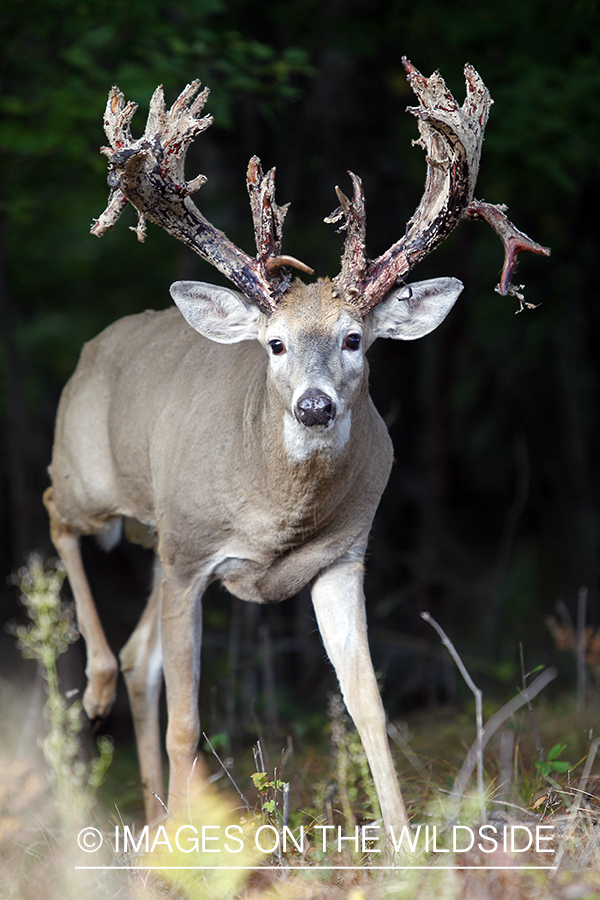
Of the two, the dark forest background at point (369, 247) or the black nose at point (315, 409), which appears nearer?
the black nose at point (315, 409)

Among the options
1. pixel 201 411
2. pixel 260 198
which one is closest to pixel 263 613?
pixel 201 411

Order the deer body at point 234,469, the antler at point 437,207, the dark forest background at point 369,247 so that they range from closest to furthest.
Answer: the antler at point 437,207
the deer body at point 234,469
the dark forest background at point 369,247

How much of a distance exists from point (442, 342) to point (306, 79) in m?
2.90

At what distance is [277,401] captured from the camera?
441 cm

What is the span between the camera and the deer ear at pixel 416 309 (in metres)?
4.60

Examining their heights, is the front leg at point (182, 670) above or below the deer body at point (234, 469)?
below

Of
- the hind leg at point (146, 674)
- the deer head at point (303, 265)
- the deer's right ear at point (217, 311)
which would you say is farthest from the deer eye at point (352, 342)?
the hind leg at point (146, 674)

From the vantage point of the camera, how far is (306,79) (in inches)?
405

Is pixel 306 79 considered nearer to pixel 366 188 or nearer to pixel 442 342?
pixel 366 188

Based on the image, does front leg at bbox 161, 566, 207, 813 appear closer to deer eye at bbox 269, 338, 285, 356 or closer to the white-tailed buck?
the white-tailed buck

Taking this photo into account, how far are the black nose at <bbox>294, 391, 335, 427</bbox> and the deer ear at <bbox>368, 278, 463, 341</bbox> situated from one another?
833 millimetres

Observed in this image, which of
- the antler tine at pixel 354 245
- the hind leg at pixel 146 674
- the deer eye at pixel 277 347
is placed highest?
the antler tine at pixel 354 245

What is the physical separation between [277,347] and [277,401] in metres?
0.23

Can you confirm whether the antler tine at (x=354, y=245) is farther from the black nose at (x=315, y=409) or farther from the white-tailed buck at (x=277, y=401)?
the black nose at (x=315, y=409)
